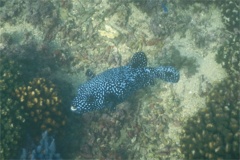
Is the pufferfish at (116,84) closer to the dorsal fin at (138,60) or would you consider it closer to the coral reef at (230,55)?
the dorsal fin at (138,60)

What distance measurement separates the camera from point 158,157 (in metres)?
8.27

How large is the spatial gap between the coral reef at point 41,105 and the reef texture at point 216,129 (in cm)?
362

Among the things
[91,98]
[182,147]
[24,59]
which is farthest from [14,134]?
[182,147]

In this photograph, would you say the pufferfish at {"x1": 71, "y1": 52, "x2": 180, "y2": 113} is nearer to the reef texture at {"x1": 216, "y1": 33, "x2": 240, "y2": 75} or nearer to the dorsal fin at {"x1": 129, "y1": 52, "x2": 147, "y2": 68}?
the dorsal fin at {"x1": 129, "y1": 52, "x2": 147, "y2": 68}

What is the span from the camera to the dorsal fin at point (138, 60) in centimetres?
845

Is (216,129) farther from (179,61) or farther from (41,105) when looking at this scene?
(41,105)

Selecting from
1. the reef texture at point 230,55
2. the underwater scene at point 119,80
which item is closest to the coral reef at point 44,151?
the underwater scene at point 119,80

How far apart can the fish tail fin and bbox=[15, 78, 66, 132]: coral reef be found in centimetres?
310

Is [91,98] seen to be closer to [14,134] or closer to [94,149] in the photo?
[94,149]

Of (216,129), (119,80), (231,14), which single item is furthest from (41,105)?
(231,14)

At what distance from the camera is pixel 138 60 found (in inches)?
336

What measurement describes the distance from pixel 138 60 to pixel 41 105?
308 centimetres

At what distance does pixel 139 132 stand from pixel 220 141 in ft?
8.40

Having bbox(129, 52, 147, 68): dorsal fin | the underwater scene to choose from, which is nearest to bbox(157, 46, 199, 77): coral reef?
the underwater scene
